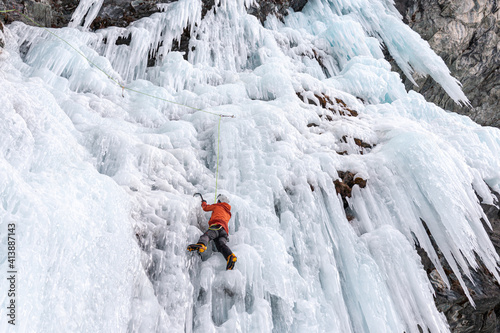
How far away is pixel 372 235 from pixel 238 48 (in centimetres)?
756

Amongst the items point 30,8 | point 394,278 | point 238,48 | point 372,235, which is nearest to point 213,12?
point 238,48

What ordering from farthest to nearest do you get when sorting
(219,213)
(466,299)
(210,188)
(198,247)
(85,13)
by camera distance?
(85,13) → (466,299) → (210,188) → (219,213) → (198,247)

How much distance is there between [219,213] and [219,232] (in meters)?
0.27

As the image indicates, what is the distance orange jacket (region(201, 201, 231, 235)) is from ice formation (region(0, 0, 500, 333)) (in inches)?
7.6

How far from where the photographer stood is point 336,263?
4910 millimetres

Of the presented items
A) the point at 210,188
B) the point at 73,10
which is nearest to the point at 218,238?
the point at 210,188

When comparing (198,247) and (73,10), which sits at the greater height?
(198,247)

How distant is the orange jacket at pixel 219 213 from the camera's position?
14.5 feet

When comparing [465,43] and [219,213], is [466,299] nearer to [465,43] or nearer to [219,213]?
[219,213]

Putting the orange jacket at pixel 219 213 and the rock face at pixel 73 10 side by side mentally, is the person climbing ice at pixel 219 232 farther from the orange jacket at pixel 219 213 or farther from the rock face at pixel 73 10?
the rock face at pixel 73 10

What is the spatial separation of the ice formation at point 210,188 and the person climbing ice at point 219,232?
6.1 inches

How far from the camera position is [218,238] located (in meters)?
4.30

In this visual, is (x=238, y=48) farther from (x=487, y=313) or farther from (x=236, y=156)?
(x=487, y=313)

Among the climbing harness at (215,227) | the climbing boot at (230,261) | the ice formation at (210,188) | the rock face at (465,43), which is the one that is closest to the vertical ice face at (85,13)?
the ice formation at (210,188)
